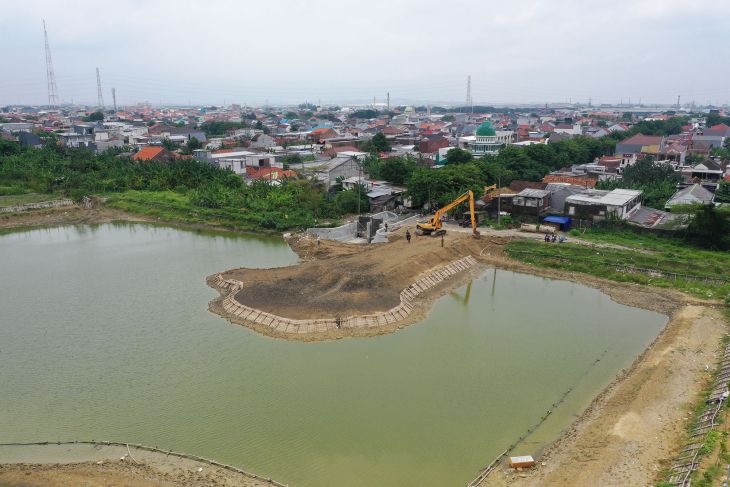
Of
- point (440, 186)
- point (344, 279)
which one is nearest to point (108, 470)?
point (344, 279)

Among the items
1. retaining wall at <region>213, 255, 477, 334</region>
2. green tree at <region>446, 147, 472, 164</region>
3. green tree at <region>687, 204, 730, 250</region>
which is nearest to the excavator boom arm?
retaining wall at <region>213, 255, 477, 334</region>

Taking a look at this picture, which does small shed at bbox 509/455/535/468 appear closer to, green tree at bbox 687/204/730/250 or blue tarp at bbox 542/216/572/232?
green tree at bbox 687/204/730/250

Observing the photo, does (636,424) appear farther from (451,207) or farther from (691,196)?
(691,196)

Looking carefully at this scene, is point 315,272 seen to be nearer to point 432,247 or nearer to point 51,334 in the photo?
point 432,247

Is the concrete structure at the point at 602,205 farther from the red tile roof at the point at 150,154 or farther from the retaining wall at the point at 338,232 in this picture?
the red tile roof at the point at 150,154

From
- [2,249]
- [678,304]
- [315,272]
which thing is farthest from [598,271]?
[2,249]

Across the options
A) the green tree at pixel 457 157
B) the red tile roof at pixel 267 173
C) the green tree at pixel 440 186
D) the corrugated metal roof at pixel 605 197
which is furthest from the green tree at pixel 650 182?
the red tile roof at pixel 267 173
